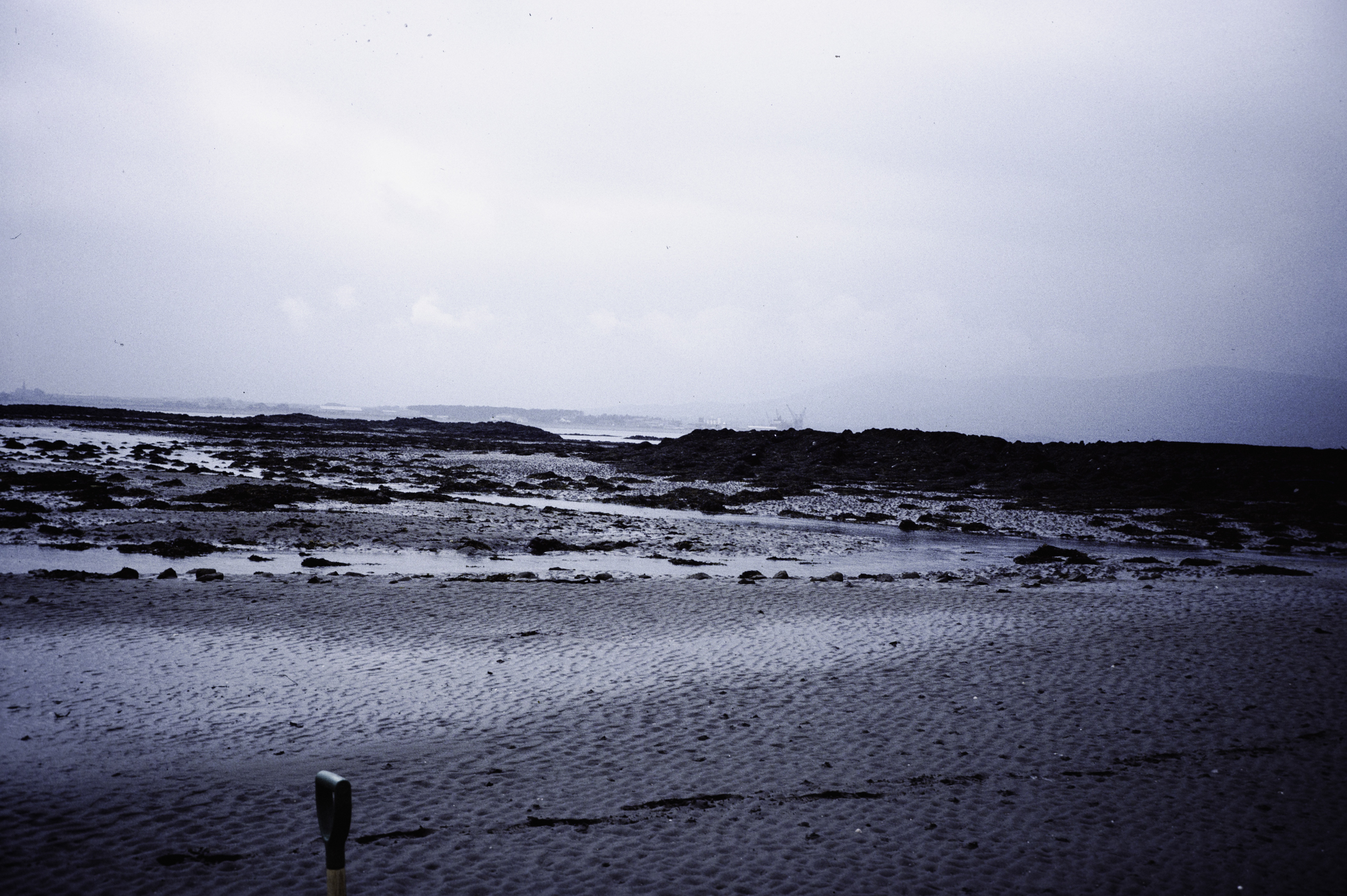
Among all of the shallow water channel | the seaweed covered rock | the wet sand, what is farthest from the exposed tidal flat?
the seaweed covered rock

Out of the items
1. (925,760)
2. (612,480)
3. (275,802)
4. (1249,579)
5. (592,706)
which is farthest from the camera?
(612,480)

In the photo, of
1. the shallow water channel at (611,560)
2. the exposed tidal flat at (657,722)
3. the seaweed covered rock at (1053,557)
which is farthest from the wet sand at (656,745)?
the seaweed covered rock at (1053,557)

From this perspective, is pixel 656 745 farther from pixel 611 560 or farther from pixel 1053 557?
pixel 1053 557

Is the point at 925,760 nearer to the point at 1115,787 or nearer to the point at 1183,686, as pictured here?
the point at 1115,787

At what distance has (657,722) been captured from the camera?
9102 millimetres

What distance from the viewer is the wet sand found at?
6.02 meters

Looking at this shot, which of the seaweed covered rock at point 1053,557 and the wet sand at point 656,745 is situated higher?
the seaweed covered rock at point 1053,557

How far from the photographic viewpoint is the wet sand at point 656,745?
6.02 m

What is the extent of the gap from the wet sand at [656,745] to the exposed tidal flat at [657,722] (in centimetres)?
4

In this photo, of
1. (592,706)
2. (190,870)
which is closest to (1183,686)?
(592,706)

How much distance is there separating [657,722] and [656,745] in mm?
672

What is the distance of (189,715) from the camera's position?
8.67m

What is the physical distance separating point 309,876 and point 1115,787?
6.90 m

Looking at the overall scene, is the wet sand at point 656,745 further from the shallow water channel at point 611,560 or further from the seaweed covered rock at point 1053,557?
the seaweed covered rock at point 1053,557
